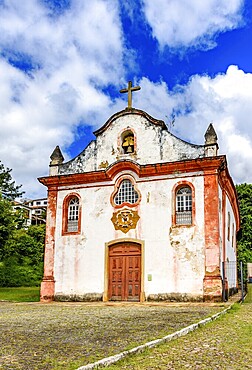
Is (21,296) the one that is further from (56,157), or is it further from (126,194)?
(126,194)

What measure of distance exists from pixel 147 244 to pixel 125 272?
4.91 ft

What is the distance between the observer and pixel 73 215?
751 inches

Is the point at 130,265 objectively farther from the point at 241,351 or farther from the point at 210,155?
the point at 241,351

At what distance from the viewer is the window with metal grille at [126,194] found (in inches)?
707

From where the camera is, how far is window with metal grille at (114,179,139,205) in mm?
17953

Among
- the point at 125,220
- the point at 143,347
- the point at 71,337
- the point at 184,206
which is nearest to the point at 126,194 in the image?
the point at 125,220

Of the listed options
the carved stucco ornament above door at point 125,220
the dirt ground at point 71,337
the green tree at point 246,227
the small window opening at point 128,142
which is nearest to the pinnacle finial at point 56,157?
the small window opening at point 128,142

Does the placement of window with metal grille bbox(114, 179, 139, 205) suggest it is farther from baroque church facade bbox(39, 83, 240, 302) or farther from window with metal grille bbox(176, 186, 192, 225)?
window with metal grille bbox(176, 186, 192, 225)

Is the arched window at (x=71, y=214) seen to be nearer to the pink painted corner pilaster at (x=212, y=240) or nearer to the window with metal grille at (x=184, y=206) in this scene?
the window with metal grille at (x=184, y=206)

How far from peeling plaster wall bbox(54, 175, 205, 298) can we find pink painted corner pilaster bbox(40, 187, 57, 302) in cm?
22

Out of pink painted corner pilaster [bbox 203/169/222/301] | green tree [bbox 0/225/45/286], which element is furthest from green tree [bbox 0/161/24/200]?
pink painted corner pilaster [bbox 203/169/222/301]

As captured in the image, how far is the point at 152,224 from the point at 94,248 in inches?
108

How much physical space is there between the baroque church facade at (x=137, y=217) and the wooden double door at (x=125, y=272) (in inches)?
1.6

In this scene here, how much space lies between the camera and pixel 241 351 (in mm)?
6395
